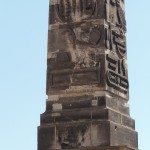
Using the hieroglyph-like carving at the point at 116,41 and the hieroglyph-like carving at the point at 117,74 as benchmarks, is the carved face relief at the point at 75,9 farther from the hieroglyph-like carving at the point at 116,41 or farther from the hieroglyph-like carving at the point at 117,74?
the hieroglyph-like carving at the point at 117,74

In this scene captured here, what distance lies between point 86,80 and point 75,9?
1.56m

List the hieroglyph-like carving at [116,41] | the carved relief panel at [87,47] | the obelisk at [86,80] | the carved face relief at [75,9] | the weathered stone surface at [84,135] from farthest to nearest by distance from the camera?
the carved face relief at [75,9] → the hieroglyph-like carving at [116,41] → the carved relief panel at [87,47] → the obelisk at [86,80] → the weathered stone surface at [84,135]

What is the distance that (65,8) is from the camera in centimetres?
1165

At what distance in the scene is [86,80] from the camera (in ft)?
35.8

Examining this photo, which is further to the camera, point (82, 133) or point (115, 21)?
point (115, 21)

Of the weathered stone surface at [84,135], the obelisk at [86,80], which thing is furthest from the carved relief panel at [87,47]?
the weathered stone surface at [84,135]

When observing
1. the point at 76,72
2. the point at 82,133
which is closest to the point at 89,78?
the point at 76,72

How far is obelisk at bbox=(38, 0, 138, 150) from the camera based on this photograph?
418 inches

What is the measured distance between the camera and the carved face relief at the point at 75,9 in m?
11.4

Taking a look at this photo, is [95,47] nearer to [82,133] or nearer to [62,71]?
[62,71]

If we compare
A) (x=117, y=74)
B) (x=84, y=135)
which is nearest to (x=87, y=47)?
(x=117, y=74)

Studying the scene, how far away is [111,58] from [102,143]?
1.75m

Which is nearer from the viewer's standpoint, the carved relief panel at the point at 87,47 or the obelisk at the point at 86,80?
the obelisk at the point at 86,80

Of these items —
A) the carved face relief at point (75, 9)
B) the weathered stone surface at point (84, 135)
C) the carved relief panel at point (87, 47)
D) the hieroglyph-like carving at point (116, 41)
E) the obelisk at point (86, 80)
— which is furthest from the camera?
the carved face relief at point (75, 9)
